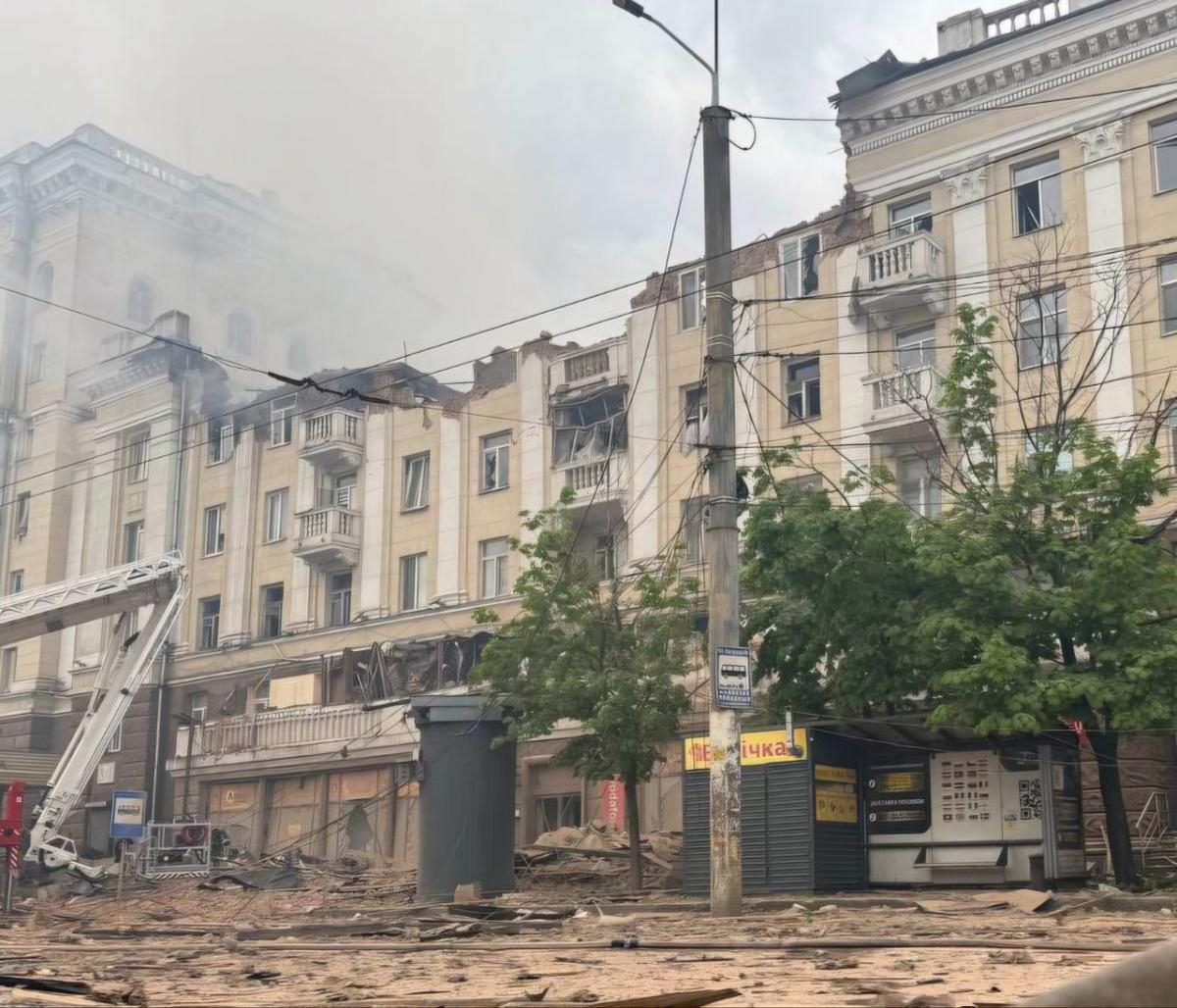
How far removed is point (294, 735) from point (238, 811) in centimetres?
382

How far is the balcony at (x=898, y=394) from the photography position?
31375 millimetres

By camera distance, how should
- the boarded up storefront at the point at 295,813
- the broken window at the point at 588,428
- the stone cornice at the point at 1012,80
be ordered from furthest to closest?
the boarded up storefront at the point at 295,813 → the broken window at the point at 588,428 → the stone cornice at the point at 1012,80

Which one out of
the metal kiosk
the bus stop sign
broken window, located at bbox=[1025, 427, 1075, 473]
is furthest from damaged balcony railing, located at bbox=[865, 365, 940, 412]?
the bus stop sign

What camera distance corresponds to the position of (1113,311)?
29.2 m

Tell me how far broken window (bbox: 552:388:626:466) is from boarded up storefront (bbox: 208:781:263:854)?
44.6 ft

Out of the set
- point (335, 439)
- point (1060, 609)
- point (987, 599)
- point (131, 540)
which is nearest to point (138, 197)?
point (131, 540)

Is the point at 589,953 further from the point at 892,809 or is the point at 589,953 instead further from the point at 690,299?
the point at 690,299

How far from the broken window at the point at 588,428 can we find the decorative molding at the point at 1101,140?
40.8ft

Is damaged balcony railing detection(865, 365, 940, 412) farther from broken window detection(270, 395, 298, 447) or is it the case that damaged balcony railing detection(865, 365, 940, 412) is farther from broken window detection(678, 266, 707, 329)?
broken window detection(270, 395, 298, 447)

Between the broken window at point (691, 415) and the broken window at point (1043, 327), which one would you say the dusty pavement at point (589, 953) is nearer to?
the broken window at point (1043, 327)

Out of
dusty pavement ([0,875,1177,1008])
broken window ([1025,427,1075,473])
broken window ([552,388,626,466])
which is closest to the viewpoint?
dusty pavement ([0,875,1177,1008])

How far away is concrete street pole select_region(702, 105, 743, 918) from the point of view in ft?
55.7

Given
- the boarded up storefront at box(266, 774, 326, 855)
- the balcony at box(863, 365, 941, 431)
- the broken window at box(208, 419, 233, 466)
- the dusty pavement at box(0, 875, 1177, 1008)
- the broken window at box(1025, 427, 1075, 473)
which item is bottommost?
the dusty pavement at box(0, 875, 1177, 1008)

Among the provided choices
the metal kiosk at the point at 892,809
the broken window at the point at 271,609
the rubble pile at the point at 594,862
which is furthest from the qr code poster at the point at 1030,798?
the broken window at the point at 271,609
